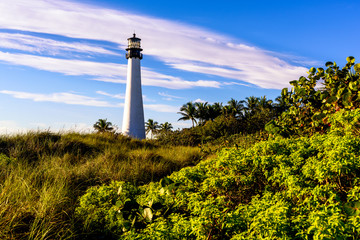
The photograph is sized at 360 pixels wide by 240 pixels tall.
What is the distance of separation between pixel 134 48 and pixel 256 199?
88.9 ft

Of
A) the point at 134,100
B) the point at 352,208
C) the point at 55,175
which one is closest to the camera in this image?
the point at 352,208

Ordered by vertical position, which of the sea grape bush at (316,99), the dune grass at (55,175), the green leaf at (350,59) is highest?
the green leaf at (350,59)

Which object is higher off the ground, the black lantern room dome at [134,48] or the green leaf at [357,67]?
the black lantern room dome at [134,48]

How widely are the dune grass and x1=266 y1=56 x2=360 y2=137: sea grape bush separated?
12.6 ft

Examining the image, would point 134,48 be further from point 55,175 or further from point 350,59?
point 350,59

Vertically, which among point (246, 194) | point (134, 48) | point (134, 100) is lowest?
point (246, 194)

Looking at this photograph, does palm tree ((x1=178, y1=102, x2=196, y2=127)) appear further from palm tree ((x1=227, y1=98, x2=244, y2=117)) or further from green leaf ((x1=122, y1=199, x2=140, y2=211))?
green leaf ((x1=122, y1=199, x2=140, y2=211))

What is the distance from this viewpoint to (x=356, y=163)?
3.38 m

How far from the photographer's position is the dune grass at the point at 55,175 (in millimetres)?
4359

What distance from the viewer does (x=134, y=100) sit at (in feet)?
92.6

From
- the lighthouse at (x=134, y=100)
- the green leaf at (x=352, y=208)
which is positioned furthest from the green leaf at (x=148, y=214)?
the lighthouse at (x=134, y=100)

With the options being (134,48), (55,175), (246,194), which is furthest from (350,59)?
(134,48)

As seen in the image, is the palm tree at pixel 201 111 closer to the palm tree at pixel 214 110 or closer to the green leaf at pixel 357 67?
the palm tree at pixel 214 110

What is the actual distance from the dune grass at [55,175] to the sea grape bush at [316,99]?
3838 millimetres
